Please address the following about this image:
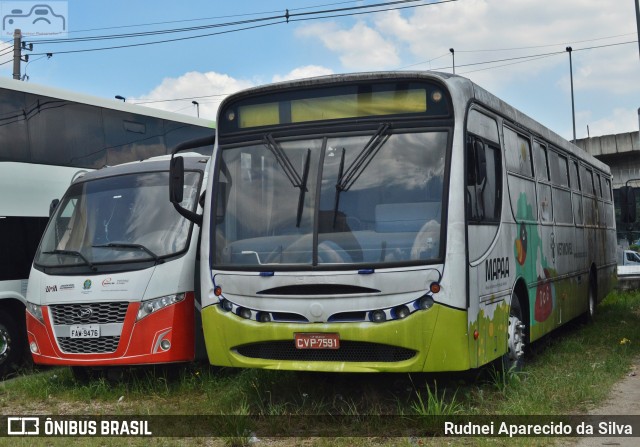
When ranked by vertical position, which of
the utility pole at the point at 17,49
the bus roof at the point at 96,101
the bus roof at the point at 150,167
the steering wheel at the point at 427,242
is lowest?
the steering wheel at the point at 427,242

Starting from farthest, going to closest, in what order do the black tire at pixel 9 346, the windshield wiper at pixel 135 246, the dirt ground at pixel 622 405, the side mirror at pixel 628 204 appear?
1. the side mirror at pixel 628 204
2. the black tire at pixel 9 346
3. the windshield wiper at pixel 135 246
4. the dirt ground at pixel 622 405

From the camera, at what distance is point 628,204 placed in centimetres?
1739

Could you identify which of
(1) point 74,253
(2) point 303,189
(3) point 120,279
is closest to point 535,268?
(2) point 303,189

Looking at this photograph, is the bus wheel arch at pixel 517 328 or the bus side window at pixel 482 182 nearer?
the bus side window at pixel 482 182

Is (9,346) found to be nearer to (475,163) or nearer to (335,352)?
(335,352)

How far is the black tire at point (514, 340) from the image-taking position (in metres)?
8.66

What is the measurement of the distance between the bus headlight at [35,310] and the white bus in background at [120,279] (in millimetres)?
14

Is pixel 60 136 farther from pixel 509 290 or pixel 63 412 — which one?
pixel 509 290

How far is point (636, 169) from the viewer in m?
39.4

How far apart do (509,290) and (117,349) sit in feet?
13.7

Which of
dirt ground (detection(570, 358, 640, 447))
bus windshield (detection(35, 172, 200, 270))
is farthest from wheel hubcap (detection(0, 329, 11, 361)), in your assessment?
dirt ground (detection(570, 358, 640, 447))

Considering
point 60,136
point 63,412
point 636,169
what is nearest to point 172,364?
point 63,412

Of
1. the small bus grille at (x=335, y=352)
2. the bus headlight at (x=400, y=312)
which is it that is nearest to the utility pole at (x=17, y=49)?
the small bus grille at (x=335, y=352)

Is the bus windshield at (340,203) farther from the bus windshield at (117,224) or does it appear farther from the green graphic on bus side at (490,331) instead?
the bus windshield at (117,224)
